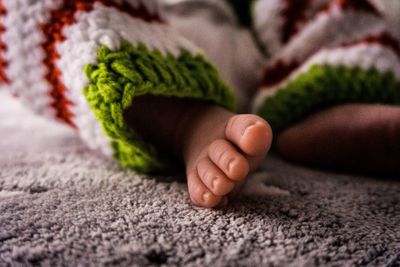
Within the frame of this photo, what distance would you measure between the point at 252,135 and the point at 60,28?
0.26 metres

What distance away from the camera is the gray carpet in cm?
30

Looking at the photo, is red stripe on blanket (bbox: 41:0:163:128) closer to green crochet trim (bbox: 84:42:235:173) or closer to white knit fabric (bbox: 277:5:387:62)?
green crochet trim (bbox: 84:42:235:173)

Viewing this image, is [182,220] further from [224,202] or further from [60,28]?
[60,28]

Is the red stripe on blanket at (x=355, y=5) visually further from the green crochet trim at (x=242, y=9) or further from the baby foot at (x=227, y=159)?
the baby foot at (x=227, y=159)

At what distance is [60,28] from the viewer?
1.54 ft

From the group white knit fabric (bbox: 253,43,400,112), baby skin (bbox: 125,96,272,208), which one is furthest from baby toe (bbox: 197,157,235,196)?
white knit fabric (bbox: 253,43,400,112)

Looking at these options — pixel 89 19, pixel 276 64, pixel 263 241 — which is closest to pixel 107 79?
pixel 89 19

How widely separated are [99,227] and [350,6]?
0.50 metres

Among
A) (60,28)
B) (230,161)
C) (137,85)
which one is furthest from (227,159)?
(60,28)

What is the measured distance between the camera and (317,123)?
0.53 m

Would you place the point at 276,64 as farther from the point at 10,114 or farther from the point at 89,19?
the point at 10,114

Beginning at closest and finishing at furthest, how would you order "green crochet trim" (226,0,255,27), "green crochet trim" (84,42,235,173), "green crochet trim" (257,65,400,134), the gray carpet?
the gray carpet
"green crochet trim" (84,42,235,173)
"green crochet trim" (257,65,400,134)
"green crochet trim" (226,0,255,27)

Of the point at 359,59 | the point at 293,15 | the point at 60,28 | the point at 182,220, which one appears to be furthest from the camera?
the point at 293,15

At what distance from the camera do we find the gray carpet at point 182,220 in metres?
0.30
